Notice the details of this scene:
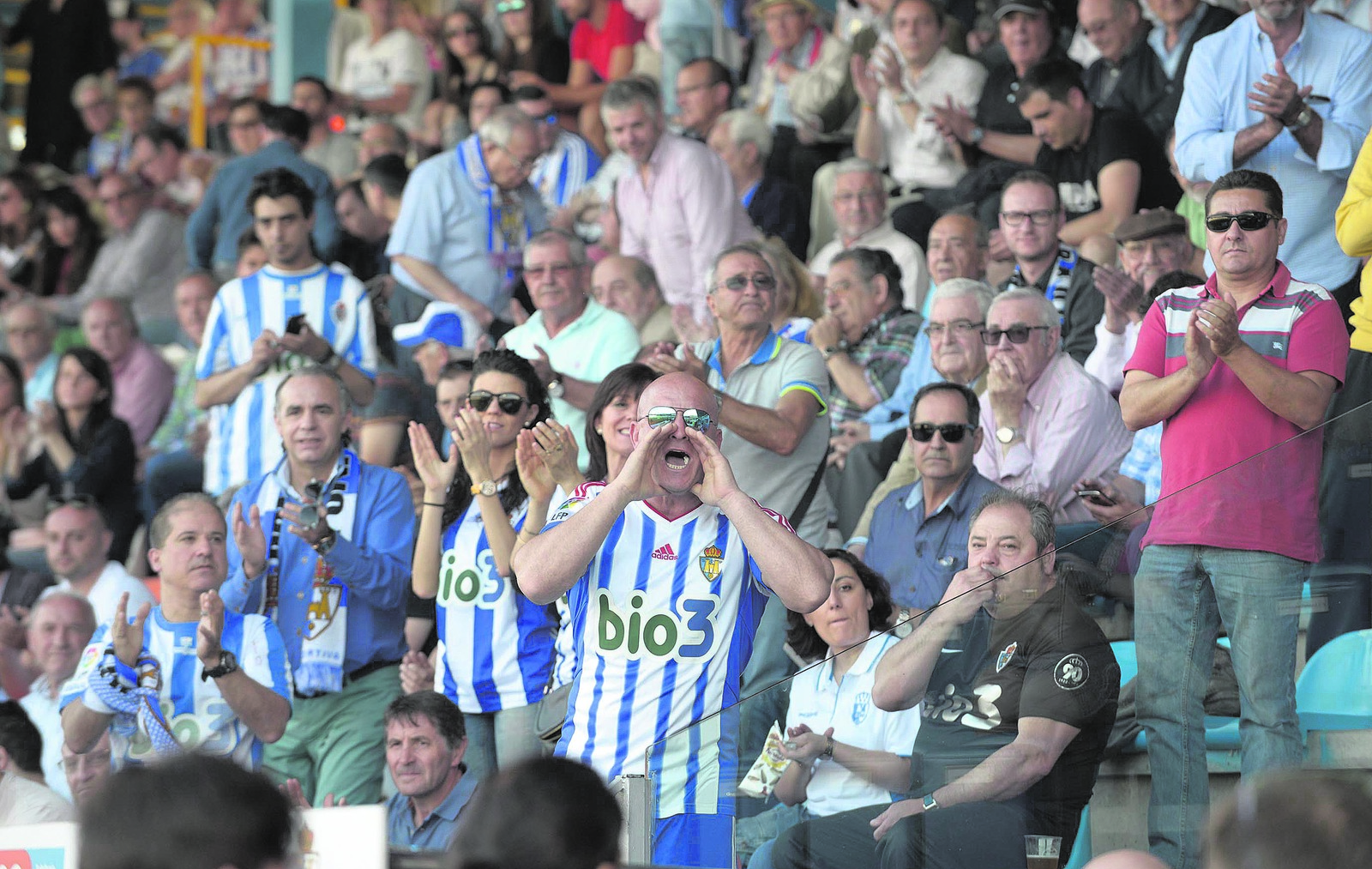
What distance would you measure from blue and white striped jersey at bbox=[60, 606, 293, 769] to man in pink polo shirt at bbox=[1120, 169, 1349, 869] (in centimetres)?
268

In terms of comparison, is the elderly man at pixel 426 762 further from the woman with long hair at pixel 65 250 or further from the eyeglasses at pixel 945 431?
the woman with long hair at pixel 65 250

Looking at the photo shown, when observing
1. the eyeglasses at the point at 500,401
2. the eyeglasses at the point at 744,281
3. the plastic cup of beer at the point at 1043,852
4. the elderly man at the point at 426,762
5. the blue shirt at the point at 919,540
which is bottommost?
the plastic cup of beer at the point at 1043,852

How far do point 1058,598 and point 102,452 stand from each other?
594 centimetres

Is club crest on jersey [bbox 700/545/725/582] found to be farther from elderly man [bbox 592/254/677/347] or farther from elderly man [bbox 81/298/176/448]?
elderly man [bbox 81/298/176/448]

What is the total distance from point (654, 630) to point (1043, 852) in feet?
3.32

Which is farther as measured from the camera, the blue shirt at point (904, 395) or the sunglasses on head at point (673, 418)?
the blue shirt at point (904, 395)

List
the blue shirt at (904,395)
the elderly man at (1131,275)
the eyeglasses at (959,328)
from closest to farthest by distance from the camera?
the elderly man at (1131,275)
the eyeglasses at (959,328)
the blue shirt at (904,395)

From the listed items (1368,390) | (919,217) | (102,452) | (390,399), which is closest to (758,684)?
(1368,390)

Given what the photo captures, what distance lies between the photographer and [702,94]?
909 centimetres

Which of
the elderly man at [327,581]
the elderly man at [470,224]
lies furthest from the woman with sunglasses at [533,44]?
the elderly man at [327,581]

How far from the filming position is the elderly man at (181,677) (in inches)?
202

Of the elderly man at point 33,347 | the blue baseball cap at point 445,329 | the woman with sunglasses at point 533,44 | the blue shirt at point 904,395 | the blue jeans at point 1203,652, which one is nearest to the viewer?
the blue jeans at point 1203,652

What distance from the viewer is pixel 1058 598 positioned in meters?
3.78

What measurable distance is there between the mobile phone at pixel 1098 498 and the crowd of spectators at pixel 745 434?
0.27ft
